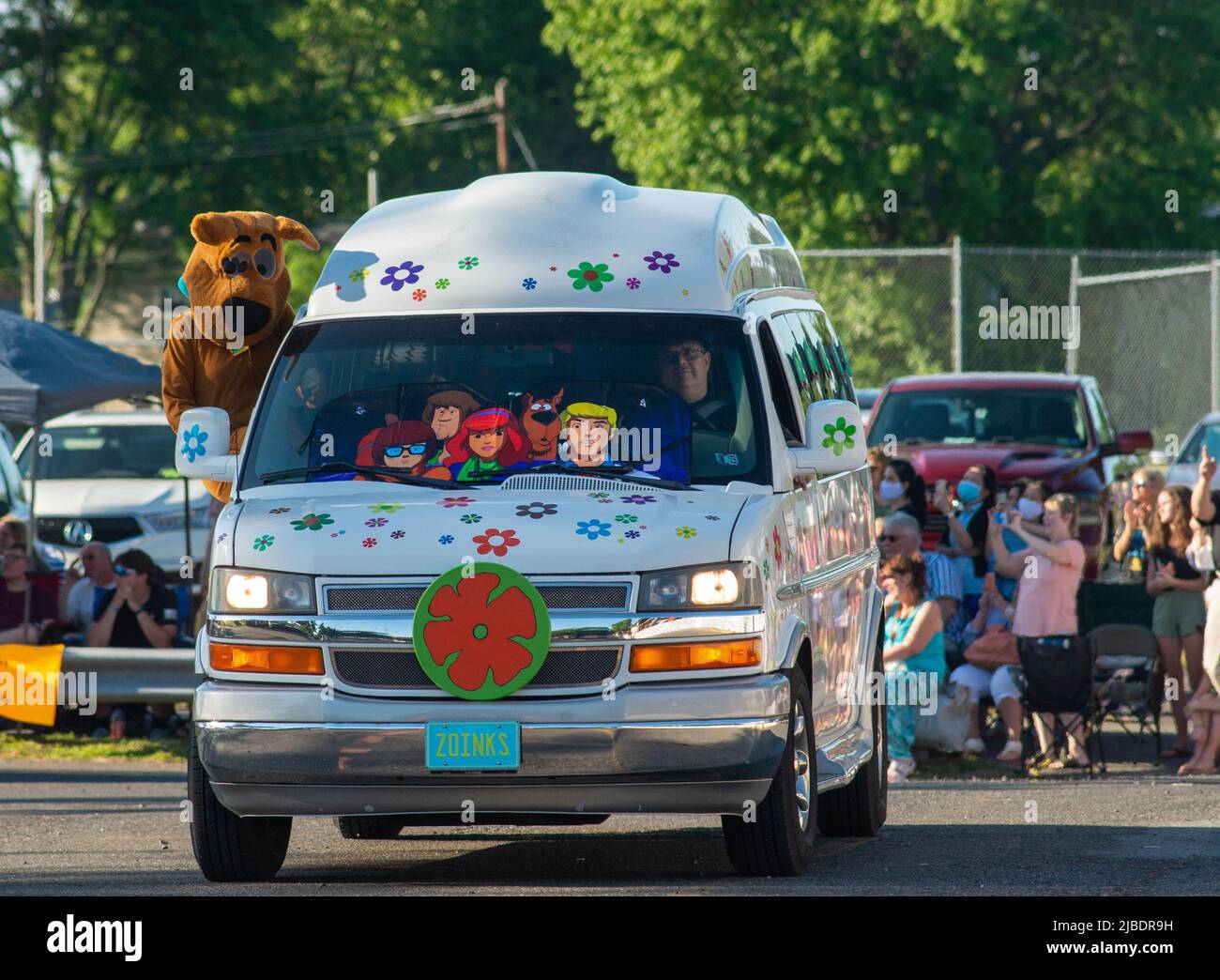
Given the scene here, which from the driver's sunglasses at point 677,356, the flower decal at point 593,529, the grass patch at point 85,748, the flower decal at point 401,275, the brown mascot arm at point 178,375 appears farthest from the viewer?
the grass patch at point 85,748

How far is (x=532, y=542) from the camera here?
796 centimetres

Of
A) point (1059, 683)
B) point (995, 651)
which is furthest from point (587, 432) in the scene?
point (995, 651)

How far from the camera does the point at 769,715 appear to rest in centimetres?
804

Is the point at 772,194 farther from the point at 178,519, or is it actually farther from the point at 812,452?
the point at 812,452

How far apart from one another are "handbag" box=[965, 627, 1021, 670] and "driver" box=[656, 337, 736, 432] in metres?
6.08

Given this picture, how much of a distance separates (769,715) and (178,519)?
46.8 ft

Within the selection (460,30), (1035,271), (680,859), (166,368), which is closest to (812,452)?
(680,859)

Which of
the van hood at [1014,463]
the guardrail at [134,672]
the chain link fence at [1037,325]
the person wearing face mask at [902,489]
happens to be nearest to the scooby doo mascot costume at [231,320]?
the guardrail at [134,672]

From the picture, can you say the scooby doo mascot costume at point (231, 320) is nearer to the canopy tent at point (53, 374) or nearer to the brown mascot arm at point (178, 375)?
the brown mascot arm at point (178, 375)

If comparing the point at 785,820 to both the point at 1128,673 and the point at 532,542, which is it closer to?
the point at 532,542

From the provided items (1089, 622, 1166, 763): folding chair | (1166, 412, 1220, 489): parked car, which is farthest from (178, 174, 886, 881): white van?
(1166, 412, 1220, 489): parked car

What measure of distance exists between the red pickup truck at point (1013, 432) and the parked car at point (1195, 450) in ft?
10.6

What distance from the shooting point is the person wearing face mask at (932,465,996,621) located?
15828 mm

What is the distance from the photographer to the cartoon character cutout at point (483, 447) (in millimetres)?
8617
